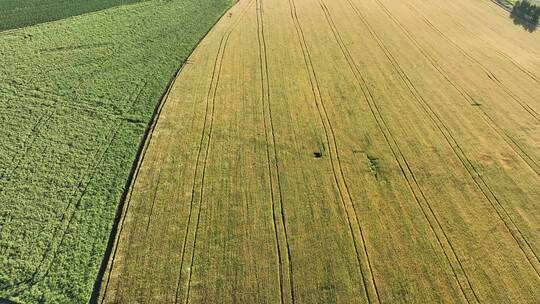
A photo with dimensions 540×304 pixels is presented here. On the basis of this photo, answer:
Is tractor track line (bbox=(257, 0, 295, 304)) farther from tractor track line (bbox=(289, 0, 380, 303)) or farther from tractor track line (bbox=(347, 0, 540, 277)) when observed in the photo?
tractor track line (bbox=(347, 0, 540, 277))

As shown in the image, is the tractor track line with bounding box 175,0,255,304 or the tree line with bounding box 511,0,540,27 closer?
the tractor track line with bounding box 175,0,255,304

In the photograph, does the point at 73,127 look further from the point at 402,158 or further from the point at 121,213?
the point at 402,158

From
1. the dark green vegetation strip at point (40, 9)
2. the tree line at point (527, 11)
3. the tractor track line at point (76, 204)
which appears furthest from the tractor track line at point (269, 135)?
the tree line at point (527, 11)

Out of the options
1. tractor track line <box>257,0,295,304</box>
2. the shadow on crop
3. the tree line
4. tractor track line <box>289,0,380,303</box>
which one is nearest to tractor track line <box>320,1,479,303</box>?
tractor track line <box>289,0,380,303</box>

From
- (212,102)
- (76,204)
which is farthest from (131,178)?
(212,102)

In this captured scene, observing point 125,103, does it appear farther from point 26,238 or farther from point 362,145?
point 362,145

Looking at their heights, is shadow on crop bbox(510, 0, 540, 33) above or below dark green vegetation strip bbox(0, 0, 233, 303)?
above
